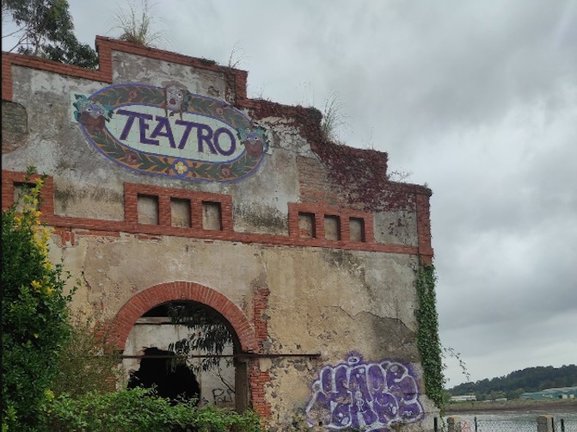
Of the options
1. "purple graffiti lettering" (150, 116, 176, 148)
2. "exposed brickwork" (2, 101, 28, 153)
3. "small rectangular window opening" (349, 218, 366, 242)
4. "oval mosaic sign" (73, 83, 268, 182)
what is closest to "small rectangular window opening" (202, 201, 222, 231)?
"oval mosaic sign" (73, 83, 268, 182)

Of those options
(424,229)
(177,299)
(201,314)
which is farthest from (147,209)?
(424,229)

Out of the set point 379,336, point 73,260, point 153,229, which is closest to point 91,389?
point 73,260

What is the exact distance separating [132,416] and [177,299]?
2.37 meters

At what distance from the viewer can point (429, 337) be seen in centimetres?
1474

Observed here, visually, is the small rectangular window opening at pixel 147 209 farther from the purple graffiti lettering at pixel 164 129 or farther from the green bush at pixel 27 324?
the green bush at pixel 27 324

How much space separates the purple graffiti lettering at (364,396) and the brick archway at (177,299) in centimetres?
180

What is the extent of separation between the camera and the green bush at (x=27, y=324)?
23.6 feet

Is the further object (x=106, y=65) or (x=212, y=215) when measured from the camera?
(x=212, y=215)

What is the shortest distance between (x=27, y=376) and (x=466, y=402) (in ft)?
70.5

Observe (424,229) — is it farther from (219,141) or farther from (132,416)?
(132,416)

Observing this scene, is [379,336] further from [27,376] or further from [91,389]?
[27,376]

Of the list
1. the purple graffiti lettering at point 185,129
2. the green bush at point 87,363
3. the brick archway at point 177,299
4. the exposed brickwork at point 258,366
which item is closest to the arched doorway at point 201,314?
the brick archway at point 177,299

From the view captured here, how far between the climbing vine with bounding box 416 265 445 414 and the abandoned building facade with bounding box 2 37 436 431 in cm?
16

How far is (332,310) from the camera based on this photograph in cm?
1367
